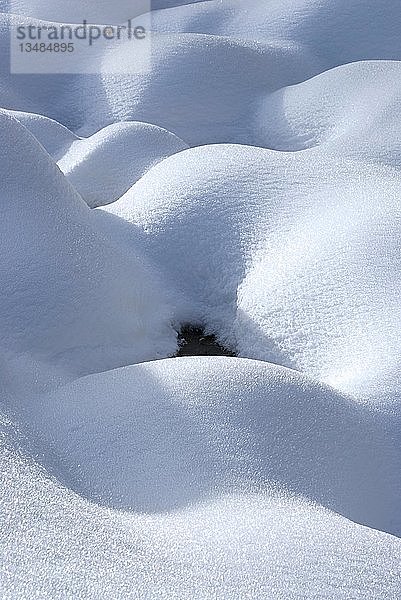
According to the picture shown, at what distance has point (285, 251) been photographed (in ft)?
7.40

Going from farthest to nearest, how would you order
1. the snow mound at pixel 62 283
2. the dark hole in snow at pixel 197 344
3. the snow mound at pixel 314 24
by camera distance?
the snow mound at pixel 314 24 < the dark hole in snow at pixel 197 344 < the snow mound at pixel 62 283

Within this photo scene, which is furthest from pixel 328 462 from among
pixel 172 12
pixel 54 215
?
pixel 172 12

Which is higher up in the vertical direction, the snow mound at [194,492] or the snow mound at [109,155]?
the snow mound at [194,492]

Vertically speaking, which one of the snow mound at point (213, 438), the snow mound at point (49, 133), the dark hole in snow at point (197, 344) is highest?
the snow mound at point (213, 438)

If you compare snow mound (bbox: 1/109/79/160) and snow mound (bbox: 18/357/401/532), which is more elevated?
snow mound (bbox: 18/357/401/532)

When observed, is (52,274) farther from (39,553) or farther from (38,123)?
(38,123)

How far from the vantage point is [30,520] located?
1.18 metres

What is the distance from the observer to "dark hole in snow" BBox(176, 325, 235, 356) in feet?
7.12

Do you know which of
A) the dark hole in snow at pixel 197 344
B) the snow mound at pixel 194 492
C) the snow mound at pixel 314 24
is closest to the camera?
the snow mound at pixel 194 492

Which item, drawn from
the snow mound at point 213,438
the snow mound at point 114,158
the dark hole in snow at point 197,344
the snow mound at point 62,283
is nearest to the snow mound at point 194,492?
the snow mound at point 213,438

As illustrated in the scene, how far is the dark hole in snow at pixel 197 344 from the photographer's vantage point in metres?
2.17

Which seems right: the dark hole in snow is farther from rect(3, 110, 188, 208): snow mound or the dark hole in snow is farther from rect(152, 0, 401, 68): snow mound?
rect(152, 0, 401, 68): snow mound

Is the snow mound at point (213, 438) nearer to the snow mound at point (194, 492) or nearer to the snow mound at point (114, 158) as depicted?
the snow mound at point (194, 492)

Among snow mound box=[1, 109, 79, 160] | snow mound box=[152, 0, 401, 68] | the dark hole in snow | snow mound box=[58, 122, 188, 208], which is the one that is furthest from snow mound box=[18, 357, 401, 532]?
snow mound box=[152, 0, 401, 68]
